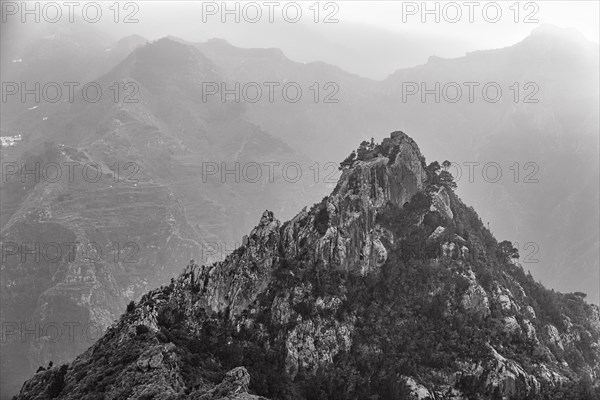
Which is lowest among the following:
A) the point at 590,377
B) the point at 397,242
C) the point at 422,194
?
the point at 590,377

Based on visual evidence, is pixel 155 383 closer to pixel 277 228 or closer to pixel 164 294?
pixel 164 294

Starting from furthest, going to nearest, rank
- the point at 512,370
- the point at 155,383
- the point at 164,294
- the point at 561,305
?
the point at 561,305 → the point at 164,294 → the point at 512,370 → the point at 155,383

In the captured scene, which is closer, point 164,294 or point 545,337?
point 164,294

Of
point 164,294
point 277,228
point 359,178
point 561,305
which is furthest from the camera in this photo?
point 561,305

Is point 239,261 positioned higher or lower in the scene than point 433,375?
higher

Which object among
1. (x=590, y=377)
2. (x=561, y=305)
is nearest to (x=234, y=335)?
(x=590, y=377)

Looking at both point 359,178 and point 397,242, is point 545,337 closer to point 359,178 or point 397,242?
point 397,242
